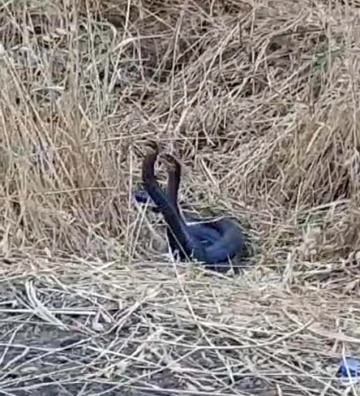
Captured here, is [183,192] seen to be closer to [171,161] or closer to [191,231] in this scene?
[171,161]

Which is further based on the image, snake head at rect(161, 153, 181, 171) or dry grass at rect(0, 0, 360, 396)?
snake head at rect(161, 153, 181, 171)

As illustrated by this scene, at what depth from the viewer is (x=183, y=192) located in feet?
11.4

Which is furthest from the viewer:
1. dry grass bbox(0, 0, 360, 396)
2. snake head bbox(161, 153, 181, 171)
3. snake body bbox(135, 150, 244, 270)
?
snake head bbox(161, 153, 181, 171)

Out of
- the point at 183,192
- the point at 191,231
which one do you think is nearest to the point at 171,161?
the point at 183,192

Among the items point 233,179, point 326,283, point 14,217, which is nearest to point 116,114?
point 233,179

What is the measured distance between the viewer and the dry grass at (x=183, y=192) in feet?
7.35

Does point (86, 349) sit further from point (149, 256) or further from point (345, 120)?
point (345, 120)

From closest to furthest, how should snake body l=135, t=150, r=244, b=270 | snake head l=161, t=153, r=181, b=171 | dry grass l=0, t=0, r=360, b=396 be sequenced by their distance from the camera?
dry grass l=0, t=0, r=360, b=396, snake body l=135, t=150, r=244, b=270, snake head l=161, t=153, r=181, b=171

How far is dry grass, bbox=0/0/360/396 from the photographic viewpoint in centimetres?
224

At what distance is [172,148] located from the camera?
3.78 metres

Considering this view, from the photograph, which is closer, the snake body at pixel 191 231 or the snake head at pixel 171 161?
the snake body at pixel 191 231

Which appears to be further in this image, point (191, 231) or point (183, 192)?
point (183, 192)

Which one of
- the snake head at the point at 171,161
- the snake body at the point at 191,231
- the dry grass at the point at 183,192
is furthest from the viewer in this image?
the snake head at the point at 171,161

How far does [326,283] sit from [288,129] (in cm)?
93
